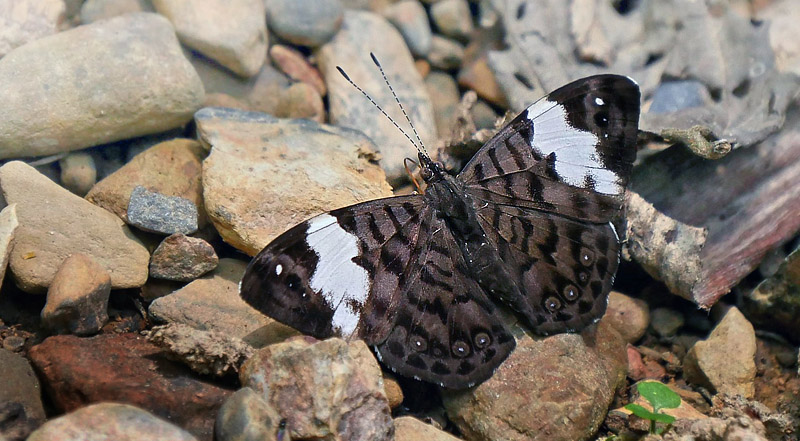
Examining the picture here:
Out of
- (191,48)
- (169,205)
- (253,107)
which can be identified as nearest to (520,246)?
(169,205)

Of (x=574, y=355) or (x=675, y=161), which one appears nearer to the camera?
(x=574, y=355)

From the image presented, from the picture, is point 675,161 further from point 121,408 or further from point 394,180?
point 121,408

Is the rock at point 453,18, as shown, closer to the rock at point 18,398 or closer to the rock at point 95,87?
the rock at point 95,87

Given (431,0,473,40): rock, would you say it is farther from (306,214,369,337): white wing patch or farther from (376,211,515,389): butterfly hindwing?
(306,214,369,337): white wing patch

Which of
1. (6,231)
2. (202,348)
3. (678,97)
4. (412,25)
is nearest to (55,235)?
(6,231)

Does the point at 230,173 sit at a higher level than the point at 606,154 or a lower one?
lower

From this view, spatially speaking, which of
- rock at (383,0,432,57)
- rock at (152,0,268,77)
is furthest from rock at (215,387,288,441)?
rock at (383,0,432,57)
